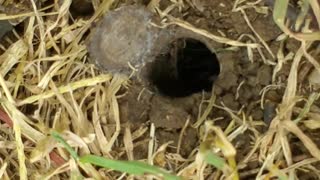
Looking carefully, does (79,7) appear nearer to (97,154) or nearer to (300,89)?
(97,154)

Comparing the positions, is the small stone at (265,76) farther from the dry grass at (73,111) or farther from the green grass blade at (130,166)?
the green grass blade at (130,166)

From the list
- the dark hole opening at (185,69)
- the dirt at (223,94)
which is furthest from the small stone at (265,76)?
the dark hole opening at (185,69)

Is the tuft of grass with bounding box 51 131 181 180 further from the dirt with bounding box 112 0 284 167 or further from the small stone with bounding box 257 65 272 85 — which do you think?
the small stone with bounding box 257 65 272 85

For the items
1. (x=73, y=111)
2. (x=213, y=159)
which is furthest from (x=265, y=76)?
(x=73, y=111)

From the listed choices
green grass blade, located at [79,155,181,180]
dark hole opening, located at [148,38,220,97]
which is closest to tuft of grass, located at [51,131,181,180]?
green grass blade, located at [79,155,181,180]

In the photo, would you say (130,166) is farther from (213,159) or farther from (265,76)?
(265,76)

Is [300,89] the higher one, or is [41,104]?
[41,104]

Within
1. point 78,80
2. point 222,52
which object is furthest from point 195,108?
point 78,80
